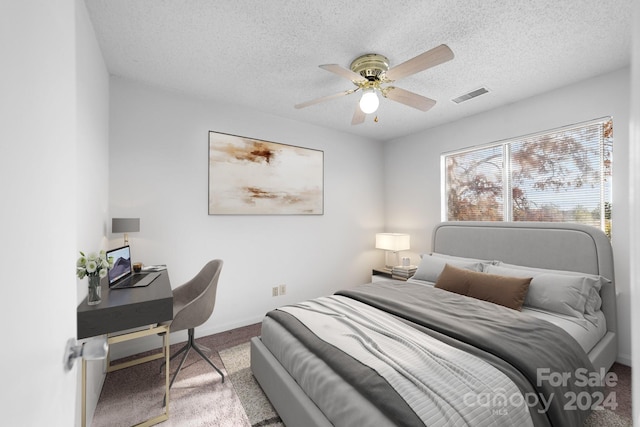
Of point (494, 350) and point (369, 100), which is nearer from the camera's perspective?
point (494, 350)

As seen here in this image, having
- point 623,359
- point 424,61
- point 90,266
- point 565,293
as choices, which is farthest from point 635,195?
point 623,359

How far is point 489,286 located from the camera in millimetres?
2471

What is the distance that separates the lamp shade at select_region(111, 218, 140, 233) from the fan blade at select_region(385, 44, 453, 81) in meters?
2.49

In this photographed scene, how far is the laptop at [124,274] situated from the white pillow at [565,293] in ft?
10.6

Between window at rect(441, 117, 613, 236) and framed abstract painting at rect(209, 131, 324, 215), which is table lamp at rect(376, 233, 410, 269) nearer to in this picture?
window at rect(441, 117, 613, 236)

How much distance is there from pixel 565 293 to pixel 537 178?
143cm

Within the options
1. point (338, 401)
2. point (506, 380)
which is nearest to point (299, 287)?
point (338, 401)

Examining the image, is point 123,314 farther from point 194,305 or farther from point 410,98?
point 410,98

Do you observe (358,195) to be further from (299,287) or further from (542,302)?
(542,302)

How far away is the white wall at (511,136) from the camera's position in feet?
8.20

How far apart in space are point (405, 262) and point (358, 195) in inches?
50.9

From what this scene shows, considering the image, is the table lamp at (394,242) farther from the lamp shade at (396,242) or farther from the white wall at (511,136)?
the white wall at (511,136)

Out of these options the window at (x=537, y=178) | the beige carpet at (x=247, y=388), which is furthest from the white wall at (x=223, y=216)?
the window at (x=537, y=178)

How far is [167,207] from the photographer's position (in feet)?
9.55
